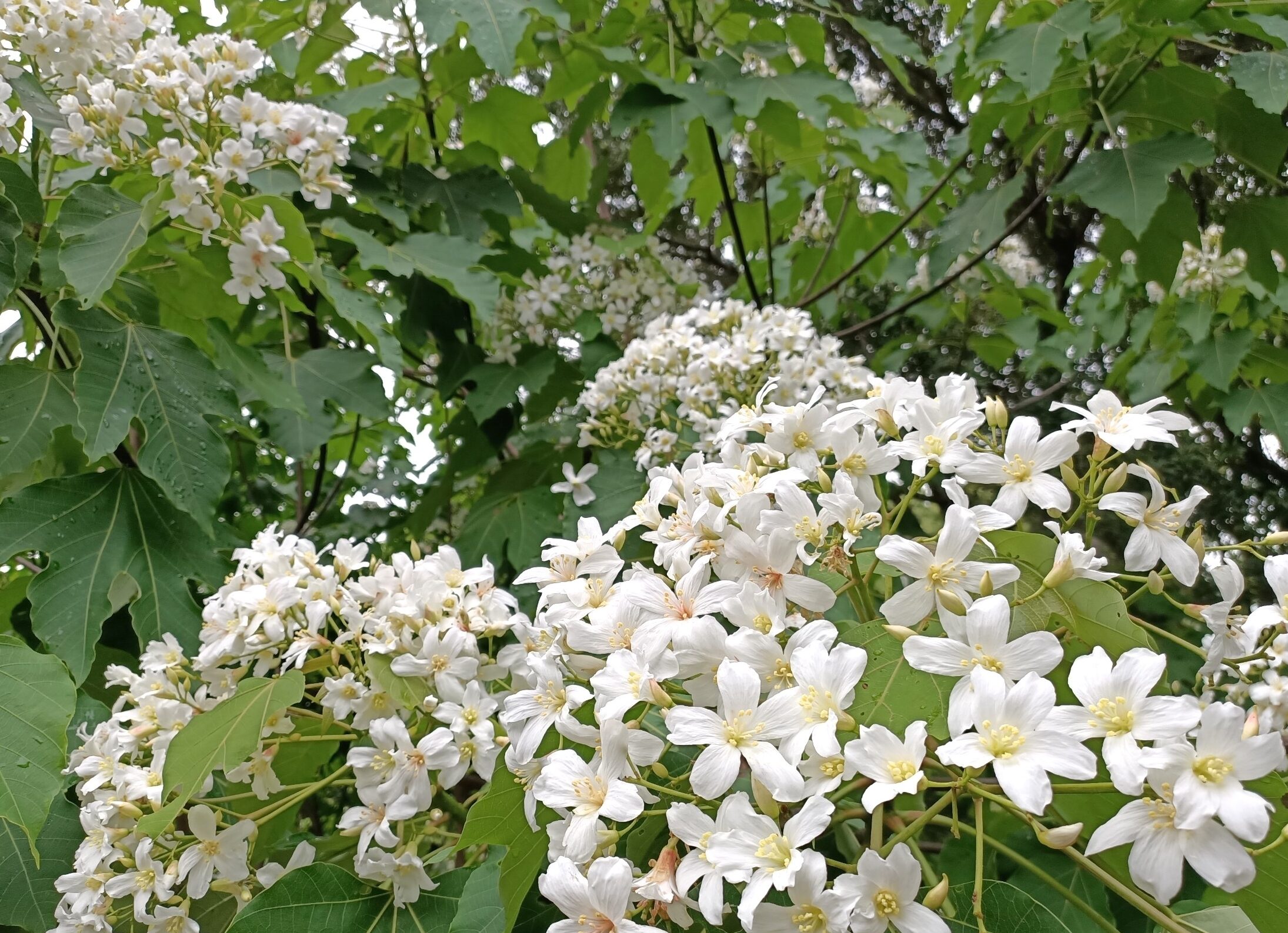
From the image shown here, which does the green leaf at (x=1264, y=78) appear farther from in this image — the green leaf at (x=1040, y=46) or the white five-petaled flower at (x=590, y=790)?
the white five-petaled flower at (x=590, y=790)

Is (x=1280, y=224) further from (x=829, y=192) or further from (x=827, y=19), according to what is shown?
(x=827, y=19)

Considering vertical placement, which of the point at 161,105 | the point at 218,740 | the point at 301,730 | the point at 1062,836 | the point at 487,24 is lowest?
the point at 301,730

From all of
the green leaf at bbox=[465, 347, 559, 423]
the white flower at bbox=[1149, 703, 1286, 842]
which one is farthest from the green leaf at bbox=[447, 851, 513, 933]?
the green leaf at bbox=[465, 347, 559, 423]

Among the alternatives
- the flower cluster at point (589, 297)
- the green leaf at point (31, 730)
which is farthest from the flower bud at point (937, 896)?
the flower cluster at point (589, 297)

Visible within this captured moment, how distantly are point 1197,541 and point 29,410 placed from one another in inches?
83.2

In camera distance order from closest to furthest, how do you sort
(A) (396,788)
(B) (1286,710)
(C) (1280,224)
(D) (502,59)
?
(B) (1286,710), (A) (396,788), (D) (502,59), (C) (1280,224)

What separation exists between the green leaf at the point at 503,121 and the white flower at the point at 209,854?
2444 mm

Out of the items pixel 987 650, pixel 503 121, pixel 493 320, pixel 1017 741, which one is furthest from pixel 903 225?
pixel 1017 741

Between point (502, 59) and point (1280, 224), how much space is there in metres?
2.19

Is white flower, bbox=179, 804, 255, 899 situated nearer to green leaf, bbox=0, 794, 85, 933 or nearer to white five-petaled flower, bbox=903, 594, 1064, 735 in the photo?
green leaf, bbox=0, 794, 85, 933

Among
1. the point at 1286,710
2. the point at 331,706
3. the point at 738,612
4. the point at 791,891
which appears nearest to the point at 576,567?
the point at 738,612

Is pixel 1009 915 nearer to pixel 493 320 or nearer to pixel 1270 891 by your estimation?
pixel 1270 891

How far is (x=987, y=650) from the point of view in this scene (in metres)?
0.88

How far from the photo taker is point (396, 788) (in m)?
1.22
